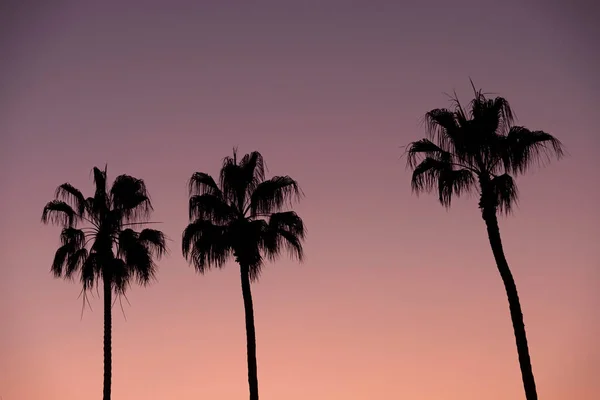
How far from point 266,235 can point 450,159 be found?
8680mm

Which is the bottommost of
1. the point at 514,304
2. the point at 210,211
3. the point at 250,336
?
the point at 250,336

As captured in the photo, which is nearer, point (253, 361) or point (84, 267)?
point (253, 361)

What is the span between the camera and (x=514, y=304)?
35.3 m

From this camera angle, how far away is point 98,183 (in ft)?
147

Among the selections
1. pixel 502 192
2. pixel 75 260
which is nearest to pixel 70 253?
pixel 75 260

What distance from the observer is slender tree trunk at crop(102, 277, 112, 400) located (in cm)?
4169

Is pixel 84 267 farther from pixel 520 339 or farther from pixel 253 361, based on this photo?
pixel 520 339

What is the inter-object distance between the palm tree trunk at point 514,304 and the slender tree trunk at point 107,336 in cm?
1759

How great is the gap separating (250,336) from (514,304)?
11.2m

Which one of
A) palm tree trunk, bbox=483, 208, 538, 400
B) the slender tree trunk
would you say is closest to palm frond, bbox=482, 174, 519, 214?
palm tree trunk, bbox=483, 208, 538, 400

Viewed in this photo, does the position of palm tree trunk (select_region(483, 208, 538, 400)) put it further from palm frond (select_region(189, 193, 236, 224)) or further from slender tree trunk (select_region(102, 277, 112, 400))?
slender tree trunk (select_region(102, 277, 112, 400))

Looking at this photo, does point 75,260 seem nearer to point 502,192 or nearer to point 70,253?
point 70,253

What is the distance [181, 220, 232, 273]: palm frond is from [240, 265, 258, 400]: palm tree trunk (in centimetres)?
118

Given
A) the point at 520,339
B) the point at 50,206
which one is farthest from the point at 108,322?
the point at 520,339
